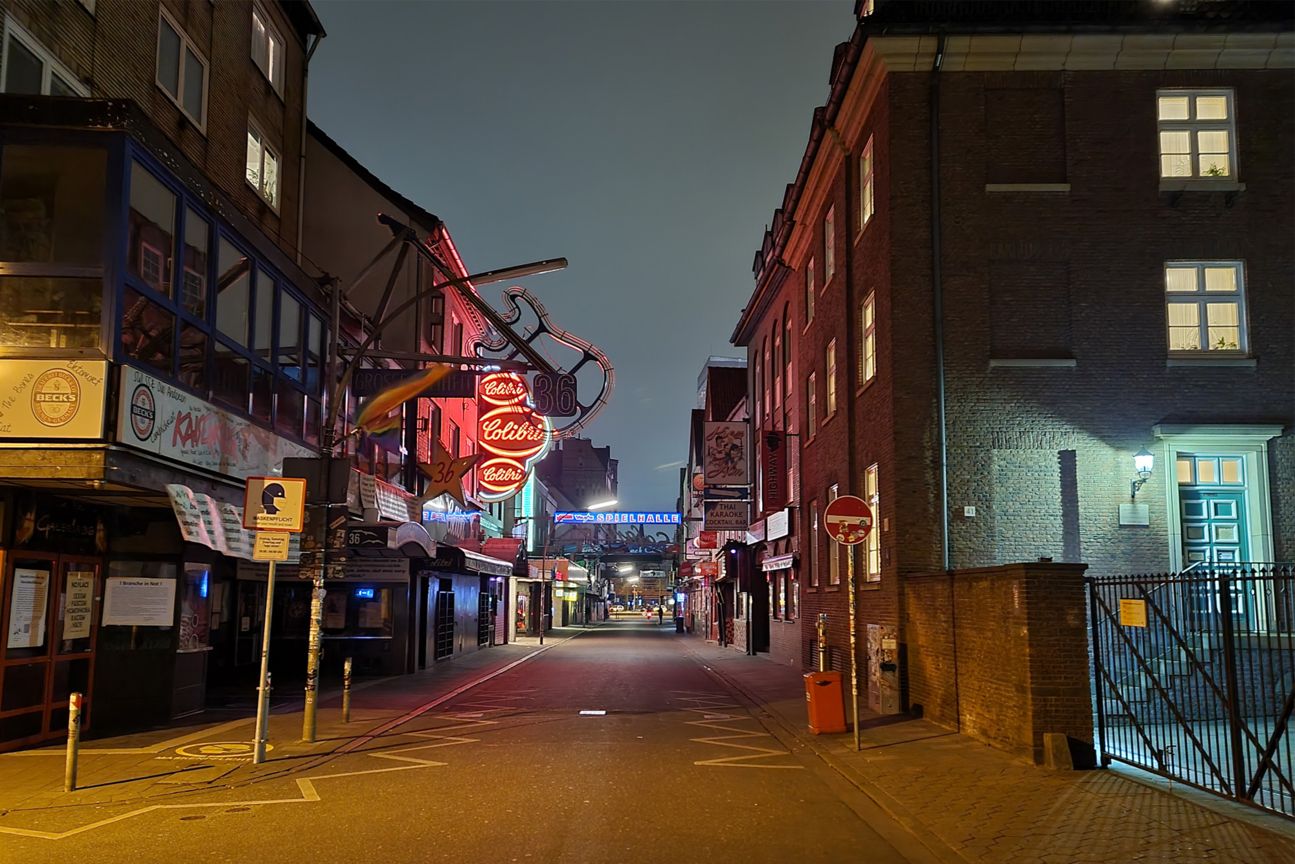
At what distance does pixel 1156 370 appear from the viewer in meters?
18.1

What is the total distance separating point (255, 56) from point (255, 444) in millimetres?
8752

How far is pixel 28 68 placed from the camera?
13047mm

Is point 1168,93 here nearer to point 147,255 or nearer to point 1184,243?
point 1184,243

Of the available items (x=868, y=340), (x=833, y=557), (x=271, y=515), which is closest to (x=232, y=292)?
(x=271, y=515)

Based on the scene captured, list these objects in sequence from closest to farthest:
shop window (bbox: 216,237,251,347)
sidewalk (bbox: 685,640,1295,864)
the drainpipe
Result: sidewalk (bbox: 685,640,1295,864) → shop window (bbox: 216,237,251,347) → the drainpipe

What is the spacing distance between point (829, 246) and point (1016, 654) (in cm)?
1386

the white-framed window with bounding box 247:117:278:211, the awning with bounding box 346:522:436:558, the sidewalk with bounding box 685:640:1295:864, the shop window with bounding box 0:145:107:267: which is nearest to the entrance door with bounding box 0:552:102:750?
the shop window with bounding box 0:145:107:267

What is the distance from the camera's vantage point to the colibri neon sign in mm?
29453

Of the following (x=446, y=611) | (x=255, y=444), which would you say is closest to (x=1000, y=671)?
(x=255, y=444)

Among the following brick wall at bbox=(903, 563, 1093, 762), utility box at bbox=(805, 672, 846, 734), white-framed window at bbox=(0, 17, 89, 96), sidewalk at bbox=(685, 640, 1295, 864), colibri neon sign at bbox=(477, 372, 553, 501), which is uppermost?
white-framed window at bbox=(0, 17, 89, 96)

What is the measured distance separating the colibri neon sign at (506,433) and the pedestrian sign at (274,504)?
664 inches

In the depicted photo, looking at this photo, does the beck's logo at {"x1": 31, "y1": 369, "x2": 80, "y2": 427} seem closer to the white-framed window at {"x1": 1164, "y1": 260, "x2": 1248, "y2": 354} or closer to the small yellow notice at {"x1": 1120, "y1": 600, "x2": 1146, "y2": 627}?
the small yellow notice at {"x1": 1120, "y1": 600, "x2": 1146, "y2": 627}

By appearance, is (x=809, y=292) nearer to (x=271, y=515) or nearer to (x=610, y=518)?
(x=271, y=515)

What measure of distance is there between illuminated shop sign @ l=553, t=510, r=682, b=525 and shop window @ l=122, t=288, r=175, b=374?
53.5 m
